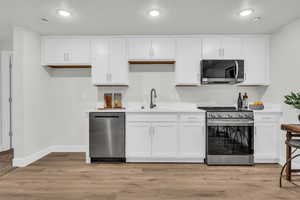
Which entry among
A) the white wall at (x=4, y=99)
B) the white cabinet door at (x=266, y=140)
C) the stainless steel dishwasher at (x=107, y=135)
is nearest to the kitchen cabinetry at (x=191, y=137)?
the white cabinet door at (x=266, y=140)

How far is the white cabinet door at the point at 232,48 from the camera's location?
3.67 m

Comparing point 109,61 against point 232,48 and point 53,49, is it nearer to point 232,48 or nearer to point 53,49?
point 53,49

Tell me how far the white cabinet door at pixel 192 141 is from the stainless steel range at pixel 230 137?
0.13 meters

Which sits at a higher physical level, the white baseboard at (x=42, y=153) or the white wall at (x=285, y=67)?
the white wall at (x=285, y=67)

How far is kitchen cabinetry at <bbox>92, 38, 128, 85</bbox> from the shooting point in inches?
147

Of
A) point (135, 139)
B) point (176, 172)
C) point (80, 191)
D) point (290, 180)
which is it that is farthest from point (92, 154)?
point (290, 180)

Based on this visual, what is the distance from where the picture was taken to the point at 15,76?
330 cm

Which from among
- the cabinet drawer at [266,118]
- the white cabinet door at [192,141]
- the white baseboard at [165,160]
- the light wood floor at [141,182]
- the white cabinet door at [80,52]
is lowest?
the light wood floor at [141,182]

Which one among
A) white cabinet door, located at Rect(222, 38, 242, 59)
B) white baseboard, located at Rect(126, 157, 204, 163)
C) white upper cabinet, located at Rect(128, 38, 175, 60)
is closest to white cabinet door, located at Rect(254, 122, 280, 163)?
white baseboard, located at Rect(126, 157, 204, 163)

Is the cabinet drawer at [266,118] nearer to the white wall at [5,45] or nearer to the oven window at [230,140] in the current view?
the oven window at [230,140]

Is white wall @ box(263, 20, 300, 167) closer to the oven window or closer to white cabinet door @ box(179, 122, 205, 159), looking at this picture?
the oven window

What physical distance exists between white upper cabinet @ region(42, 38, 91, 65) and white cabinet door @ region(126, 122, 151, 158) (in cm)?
155

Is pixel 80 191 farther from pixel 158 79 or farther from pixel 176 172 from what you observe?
pixel 158 79

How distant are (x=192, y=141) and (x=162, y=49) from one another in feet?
5.83
